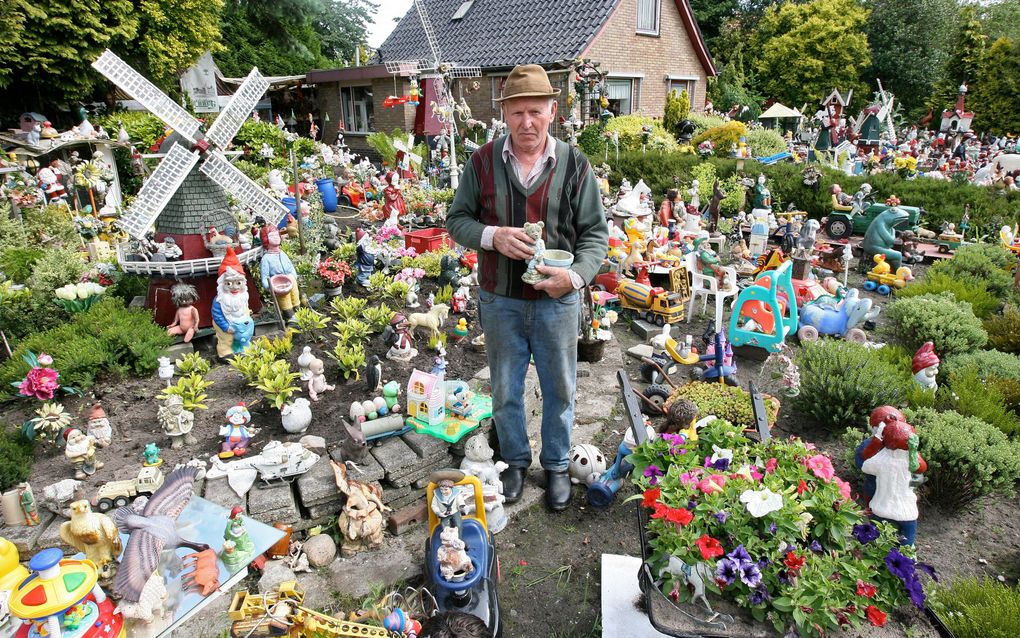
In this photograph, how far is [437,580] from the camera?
252cm

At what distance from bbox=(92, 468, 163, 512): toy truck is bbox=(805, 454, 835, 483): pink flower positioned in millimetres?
3490

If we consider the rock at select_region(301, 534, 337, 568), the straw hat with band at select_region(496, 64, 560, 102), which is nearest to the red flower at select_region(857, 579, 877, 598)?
the straw hat with band at select_region(496, 64, 560, 102)

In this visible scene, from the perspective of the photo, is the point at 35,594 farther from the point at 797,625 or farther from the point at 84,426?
the point at 84,426

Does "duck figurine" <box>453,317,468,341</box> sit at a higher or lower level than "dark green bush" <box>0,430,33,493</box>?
higher

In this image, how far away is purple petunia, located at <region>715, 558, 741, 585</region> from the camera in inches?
83.7

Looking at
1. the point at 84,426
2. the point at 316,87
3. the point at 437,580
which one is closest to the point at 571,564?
the point at 437,580

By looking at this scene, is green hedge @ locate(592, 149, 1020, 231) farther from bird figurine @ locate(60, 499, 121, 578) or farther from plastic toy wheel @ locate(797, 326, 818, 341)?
bird figurine @ locate(60, 499, 121, 578)

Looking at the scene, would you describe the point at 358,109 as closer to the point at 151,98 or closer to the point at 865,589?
the point at 151,98

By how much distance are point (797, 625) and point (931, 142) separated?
20.7 meters

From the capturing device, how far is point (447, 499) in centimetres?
260

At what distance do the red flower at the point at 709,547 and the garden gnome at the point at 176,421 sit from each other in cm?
349

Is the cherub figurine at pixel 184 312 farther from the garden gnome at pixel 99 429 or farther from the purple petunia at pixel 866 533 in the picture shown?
the purple petunia at pixel 866 533

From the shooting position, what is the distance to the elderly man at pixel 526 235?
2912 mm

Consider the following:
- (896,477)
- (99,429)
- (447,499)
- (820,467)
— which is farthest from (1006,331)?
(99,429)
